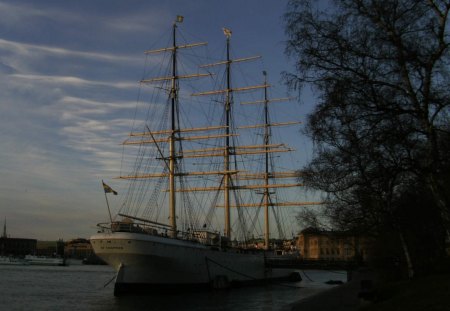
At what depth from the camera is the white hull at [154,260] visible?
A: 4175 cm

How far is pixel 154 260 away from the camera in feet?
139

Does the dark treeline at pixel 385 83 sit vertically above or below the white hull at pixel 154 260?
above

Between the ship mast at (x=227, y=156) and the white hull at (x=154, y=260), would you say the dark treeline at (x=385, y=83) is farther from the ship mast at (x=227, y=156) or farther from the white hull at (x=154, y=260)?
the ship mast at (x=227, y=156)

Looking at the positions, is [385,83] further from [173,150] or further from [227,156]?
[227,156]

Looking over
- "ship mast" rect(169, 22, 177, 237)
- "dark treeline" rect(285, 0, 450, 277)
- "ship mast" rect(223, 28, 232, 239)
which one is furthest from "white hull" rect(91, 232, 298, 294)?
"dark treeline" rect(285, 0, 450, 277)

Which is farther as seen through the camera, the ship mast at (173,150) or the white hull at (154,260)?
the ship mast at (173,150)

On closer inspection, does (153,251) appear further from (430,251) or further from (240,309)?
(430,251)

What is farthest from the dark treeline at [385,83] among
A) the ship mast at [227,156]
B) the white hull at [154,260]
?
the ship mast at [227,156]

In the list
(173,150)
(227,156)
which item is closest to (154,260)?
(173,150)

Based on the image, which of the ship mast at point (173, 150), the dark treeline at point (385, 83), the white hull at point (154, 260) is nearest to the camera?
the dark treeline at point (385, 83)

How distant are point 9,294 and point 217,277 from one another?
18.6 metres

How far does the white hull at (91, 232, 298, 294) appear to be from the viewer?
4175 cm

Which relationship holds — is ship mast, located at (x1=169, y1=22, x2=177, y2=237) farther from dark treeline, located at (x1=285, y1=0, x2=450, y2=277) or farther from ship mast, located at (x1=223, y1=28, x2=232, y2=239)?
dark treeline, located at (x1=285, y1=0, x2=450, y2=277)

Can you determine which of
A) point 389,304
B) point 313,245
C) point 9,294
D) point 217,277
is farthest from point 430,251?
point 313,245
